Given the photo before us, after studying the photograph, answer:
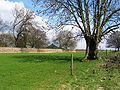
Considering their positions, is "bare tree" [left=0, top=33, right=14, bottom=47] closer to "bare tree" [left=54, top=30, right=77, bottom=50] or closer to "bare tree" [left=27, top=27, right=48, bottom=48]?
"bare tree" [left=27, top=27, right=48, bottom=48]

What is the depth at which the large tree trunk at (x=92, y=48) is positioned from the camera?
36.6 m

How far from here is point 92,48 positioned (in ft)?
122

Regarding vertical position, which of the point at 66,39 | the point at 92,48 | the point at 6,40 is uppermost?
the point at 6,40

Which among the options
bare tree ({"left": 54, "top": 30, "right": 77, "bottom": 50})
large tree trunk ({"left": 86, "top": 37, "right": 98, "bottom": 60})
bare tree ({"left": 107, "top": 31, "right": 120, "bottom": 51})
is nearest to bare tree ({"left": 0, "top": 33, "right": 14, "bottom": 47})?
bare tree ({"left": 54, "top": 30, "right": 77, "bottom": 50})

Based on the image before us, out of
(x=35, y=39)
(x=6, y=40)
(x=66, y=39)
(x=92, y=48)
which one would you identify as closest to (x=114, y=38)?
(x=66, y=39)

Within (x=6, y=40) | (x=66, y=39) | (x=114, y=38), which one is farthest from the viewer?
(x=6, y=40)

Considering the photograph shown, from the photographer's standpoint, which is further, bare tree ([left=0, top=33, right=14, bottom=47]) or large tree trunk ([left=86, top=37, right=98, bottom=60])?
bare tree ([left=0, top=33, right=14, bottom=47])

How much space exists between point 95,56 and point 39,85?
22.9 metres

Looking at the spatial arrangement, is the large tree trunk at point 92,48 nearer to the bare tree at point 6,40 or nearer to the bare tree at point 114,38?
the bare tree at point 114,38

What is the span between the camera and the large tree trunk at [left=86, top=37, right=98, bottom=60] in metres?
36.6

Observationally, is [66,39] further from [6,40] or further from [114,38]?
[6,40]

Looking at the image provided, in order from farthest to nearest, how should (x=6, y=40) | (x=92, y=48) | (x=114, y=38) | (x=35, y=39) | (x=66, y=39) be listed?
(x=6, y=40) → (x=35, y=39) → (x=114, y=38) → (x=66, y=39) → (x=92, y=48)

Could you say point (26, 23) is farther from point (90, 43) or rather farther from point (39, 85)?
point (39, 85)

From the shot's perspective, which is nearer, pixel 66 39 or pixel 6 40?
pixel 66 39
